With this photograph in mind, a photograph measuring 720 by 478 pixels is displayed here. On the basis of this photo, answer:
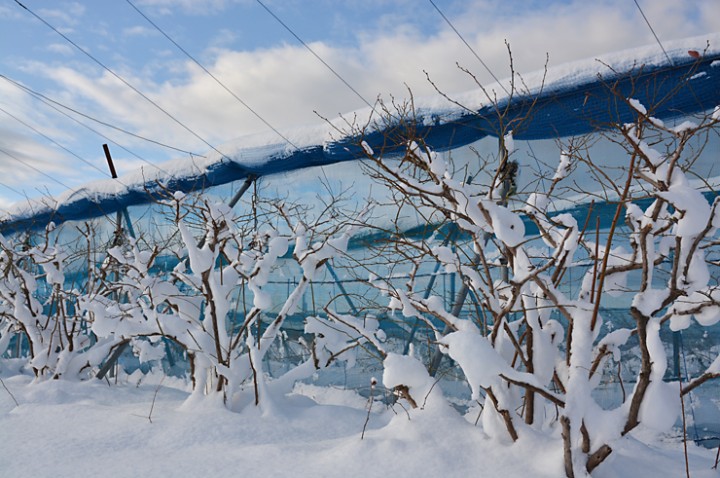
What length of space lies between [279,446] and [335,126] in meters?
3.00

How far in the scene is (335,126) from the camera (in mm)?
5223

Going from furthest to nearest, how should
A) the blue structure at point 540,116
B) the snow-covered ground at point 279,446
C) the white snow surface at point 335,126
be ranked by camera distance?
the white snow surface at point 335,126 → the blue structure at point 540,116 → the snow-covered ground at point 279,446

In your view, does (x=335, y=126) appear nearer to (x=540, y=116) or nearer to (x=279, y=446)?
(x=540, y=116)

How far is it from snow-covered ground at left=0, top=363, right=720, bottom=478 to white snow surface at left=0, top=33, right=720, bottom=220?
181 cm

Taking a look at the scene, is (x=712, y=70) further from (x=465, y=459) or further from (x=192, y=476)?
(x=192, y=476)

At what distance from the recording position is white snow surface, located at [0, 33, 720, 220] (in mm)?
4234

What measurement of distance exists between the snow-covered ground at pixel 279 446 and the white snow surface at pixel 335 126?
1.81 meters

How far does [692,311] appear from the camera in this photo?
8.13ft

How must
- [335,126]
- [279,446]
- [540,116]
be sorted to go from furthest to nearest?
[335,126] < [540,116] < [279,446]

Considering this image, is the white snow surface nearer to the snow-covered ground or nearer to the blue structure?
the blue structure

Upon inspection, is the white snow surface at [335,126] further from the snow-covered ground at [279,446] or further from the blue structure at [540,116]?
the snow-covered ground at [279,446]

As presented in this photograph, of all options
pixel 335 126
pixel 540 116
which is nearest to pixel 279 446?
pixel 335 126

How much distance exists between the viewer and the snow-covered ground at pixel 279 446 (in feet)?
8.48

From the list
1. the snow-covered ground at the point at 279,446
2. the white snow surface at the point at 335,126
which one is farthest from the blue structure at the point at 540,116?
the snow-covered ground at the point at 279,446
